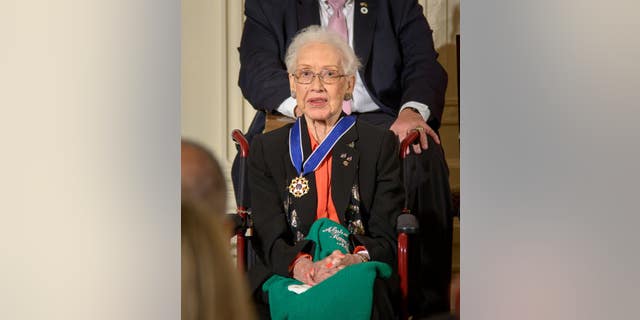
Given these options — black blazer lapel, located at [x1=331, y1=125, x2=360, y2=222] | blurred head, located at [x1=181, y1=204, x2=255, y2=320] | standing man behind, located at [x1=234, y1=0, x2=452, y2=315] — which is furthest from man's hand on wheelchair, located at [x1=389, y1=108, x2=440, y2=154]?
blurred head, located at [x1=181, y1=204, x2=255, y2=320]

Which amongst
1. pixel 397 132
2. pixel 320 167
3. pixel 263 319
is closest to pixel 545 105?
pixel 397 132

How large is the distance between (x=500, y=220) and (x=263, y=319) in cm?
65

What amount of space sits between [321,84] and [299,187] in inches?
10.3

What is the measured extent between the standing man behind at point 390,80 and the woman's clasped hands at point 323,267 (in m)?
0.19

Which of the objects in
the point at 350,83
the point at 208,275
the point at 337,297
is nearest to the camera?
the point at 208,275

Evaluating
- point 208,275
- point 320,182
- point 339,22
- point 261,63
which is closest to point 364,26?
point 339,22

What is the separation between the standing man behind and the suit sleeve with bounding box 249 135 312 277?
0.27 feet

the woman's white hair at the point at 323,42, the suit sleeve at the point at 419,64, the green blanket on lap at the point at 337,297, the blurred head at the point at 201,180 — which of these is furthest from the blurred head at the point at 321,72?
the green blanket on lap at the point at 337,297

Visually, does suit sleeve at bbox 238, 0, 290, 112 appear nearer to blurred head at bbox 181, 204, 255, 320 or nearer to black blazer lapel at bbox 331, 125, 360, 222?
black blazer lapel at bbox 331, 125, 360, 222

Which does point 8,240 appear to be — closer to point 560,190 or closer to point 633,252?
point 560,190

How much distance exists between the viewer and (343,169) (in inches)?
104

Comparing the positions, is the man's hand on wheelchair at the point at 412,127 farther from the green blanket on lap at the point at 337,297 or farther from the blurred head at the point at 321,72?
the green blanket on lap at the point at 337,297

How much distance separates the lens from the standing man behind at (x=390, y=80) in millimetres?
2627

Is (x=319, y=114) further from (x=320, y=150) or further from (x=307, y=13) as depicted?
(x=307, y=13)
